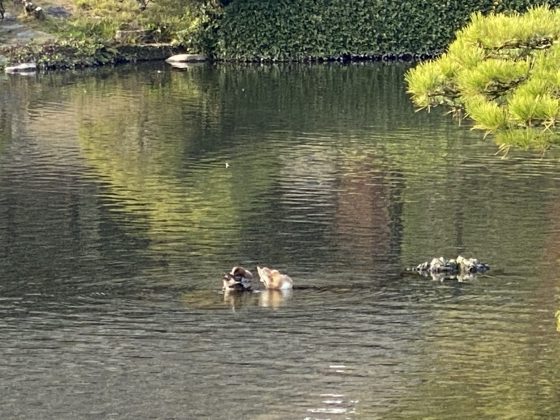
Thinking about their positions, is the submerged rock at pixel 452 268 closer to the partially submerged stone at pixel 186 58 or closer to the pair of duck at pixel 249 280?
the pair of duck at pixel 249 280

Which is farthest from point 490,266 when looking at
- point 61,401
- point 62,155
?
point 62,155

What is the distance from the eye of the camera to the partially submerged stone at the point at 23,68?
6353 cm

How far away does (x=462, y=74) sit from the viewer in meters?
15.5

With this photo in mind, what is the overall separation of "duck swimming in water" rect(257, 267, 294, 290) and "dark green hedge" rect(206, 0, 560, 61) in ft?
146

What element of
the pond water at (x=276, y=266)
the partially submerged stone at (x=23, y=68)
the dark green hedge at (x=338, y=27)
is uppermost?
the dark green hedge at (x=338, y=27)

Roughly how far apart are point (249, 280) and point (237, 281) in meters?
0.35

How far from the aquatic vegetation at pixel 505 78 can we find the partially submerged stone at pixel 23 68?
163 ft

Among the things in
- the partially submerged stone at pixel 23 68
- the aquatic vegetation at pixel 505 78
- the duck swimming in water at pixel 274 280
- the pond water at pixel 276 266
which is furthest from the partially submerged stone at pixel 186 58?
the aquatic vegetation at pixel 505 78

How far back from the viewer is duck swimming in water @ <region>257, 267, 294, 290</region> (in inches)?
932

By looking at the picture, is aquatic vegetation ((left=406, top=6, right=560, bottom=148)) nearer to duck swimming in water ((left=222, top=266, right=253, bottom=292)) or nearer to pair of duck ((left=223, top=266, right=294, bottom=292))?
pair of duck ((left=223, top=266, right=294, bottom=292))

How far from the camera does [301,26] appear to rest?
67188 mm

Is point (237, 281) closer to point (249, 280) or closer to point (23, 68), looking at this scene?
point (249, 280)

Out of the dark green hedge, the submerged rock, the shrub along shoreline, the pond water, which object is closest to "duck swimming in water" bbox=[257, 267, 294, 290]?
the pond water

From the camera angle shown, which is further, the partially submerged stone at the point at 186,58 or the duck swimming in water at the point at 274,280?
the partially submerged stone at the point at 186,58
